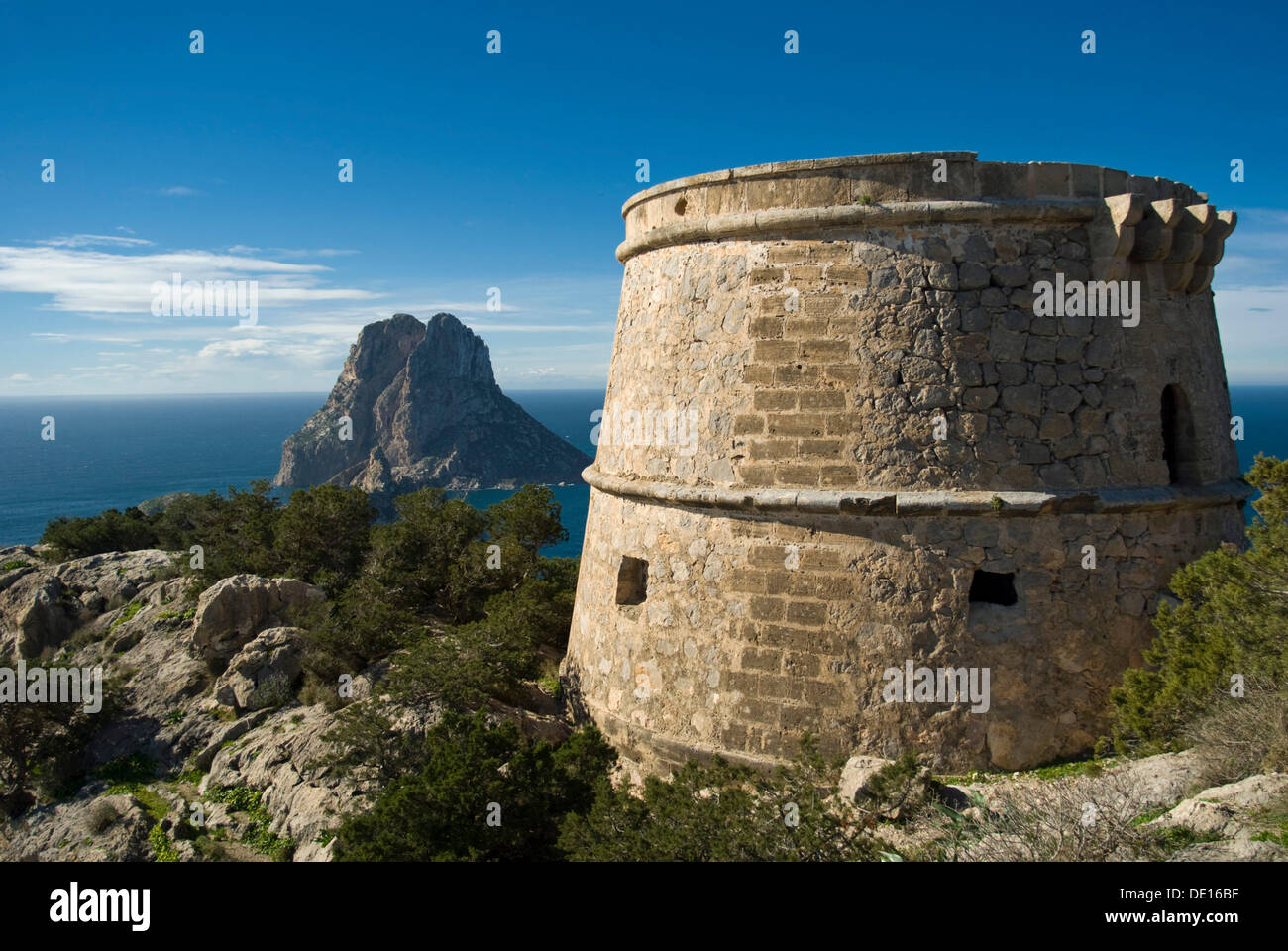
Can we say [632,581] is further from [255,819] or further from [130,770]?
[130,770]

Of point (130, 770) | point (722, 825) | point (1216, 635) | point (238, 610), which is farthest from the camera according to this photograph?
point (238, 610)

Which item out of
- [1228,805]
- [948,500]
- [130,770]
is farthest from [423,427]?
[1228,805]

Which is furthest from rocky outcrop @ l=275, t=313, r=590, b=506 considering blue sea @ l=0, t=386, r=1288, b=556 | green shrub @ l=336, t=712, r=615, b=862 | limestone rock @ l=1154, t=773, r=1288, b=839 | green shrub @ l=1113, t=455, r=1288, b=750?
limestone rock @ l=1154, t=773, r=1288, b=839

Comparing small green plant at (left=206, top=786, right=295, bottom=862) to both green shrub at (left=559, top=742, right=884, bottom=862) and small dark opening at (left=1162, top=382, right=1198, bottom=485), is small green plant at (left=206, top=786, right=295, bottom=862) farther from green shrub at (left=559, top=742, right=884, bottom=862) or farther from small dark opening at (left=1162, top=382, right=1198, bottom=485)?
small dark opening at (left=1162, top=382, right=1198, bottom=485)

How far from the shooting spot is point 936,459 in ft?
21.5

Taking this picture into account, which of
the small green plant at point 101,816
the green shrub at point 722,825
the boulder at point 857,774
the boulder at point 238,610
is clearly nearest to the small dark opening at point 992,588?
the boulder at point 857,774

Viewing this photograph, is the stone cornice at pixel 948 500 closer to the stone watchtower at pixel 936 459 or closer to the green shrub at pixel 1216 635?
the stone watchtower at pixel 936 459

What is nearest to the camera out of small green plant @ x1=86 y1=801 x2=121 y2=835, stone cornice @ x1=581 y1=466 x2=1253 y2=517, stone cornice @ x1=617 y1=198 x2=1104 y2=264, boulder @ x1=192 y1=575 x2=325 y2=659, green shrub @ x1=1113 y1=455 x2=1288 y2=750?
green shrub @ x1=1113 y1=455 x2=1288 y2=750

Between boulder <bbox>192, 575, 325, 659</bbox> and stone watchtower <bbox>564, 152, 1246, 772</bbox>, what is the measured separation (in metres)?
6.86

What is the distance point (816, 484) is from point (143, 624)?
1106 centimetres

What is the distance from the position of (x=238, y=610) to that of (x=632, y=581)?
6312 millimetres

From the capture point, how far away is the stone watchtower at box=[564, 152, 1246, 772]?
6.53m

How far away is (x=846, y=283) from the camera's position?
677 centimetres
